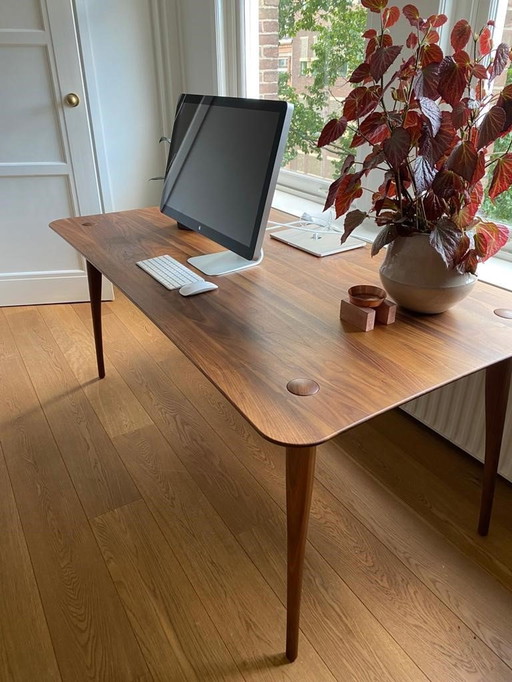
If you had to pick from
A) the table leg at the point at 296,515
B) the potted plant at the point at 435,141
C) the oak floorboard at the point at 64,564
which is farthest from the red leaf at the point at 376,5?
the oak floorboard at the point at 64,564

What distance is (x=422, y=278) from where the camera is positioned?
1175 millimetres

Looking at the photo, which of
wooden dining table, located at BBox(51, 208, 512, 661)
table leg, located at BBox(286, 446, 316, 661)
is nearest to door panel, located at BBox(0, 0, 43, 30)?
wooden dining table, located at BBox(51, 208, 512, 661)

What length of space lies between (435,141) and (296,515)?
0.78 meters

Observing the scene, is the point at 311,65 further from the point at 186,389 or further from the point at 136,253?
the point at 186,389

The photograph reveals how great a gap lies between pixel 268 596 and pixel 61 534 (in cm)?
64

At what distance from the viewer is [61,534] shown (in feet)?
5.16

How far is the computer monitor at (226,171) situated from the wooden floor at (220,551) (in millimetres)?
736

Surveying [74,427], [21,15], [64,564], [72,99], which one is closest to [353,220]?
[64,564]

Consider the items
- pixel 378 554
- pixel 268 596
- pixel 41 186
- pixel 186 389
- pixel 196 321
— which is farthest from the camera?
pixel 41 186

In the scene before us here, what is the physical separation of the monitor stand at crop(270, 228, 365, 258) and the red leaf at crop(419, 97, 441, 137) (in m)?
0.62

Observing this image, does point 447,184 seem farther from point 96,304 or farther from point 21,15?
point 21,15

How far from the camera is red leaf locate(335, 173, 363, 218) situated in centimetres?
117

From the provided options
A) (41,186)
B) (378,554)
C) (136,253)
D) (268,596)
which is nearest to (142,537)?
(268,596)

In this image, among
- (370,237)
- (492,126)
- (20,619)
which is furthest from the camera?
(370,237)
